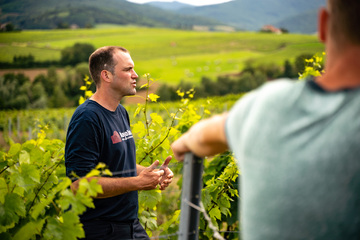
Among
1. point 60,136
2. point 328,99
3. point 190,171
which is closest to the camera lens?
point 328,99

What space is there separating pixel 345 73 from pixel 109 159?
1.65 meters

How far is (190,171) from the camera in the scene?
1.55 meters

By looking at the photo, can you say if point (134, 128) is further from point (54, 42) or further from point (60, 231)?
point (54, 42)

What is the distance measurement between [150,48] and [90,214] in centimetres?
8868

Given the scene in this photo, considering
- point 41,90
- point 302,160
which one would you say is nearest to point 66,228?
point 302,160

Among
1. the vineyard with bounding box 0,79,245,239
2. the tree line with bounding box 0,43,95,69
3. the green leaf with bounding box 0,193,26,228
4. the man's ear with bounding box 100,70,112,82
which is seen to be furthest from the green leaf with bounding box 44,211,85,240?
the tree line with bounding box 0,43,95,69

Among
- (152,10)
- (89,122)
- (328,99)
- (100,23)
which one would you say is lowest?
(89,122)

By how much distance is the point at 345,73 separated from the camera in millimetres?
882

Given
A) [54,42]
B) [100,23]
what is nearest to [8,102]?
[54,42]

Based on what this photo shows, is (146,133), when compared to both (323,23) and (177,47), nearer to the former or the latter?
(323,23)

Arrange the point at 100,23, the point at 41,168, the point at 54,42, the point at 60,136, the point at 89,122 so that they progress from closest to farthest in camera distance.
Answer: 1. the point at 89,122
2. the point at 41,168
3. the point at 60,136
4. the point at 54,42
5. the point at 100,23

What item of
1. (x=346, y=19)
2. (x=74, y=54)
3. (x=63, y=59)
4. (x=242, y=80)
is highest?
(x=74, y=54)

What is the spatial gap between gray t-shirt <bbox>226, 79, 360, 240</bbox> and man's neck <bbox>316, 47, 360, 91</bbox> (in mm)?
25

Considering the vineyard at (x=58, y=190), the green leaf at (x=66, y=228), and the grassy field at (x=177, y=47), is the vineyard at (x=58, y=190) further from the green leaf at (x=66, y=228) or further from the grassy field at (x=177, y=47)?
the grassy field at (x=177, y=47)
